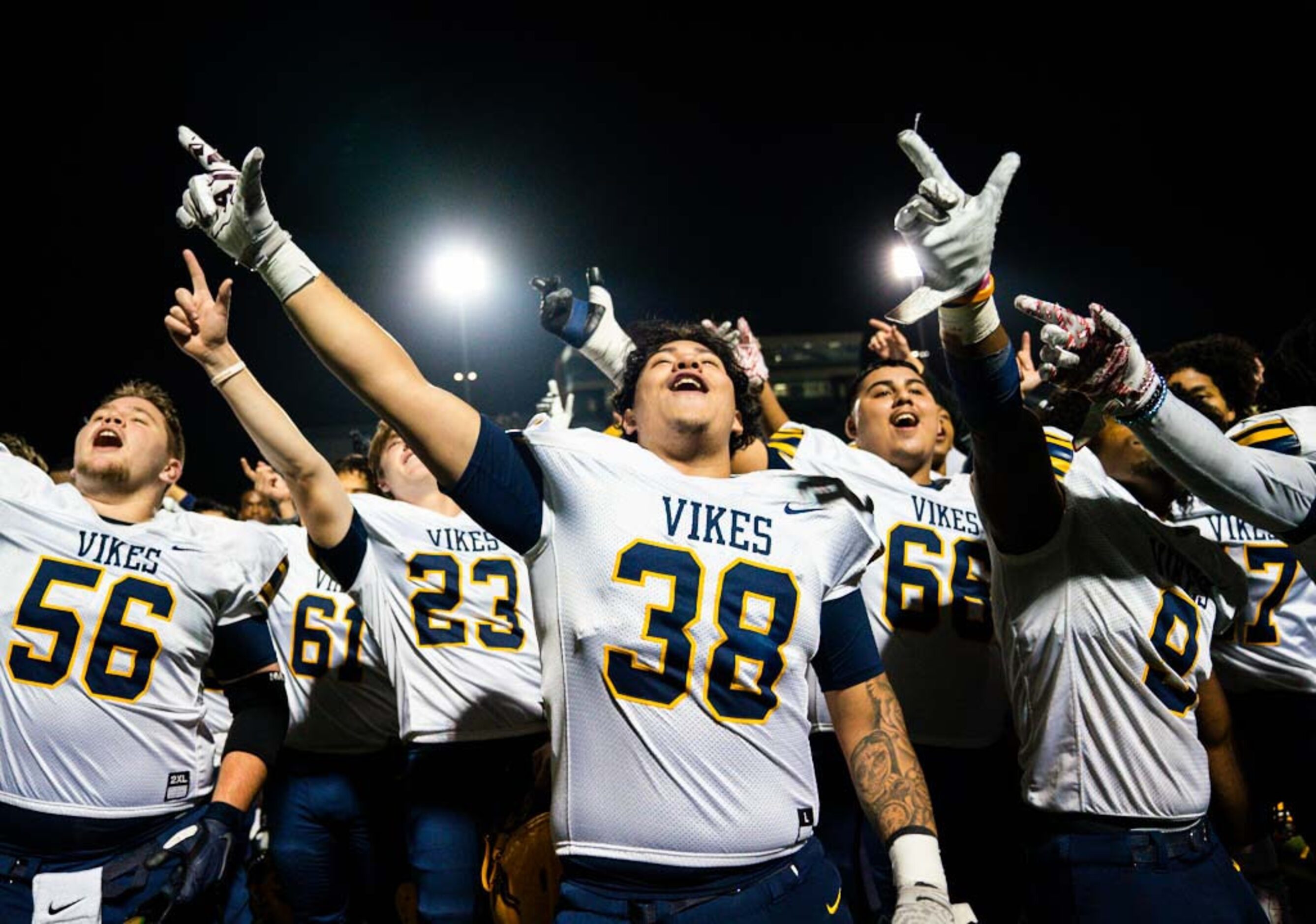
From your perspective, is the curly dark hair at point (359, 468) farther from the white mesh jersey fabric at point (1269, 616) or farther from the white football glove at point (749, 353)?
the white mesh jersey fabric at point (1269, 616)

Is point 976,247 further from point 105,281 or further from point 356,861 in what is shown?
point 105,281

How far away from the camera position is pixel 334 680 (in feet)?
13.5

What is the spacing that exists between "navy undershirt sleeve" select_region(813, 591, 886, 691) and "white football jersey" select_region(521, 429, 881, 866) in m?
0.13

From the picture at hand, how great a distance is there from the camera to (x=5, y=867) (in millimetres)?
2809

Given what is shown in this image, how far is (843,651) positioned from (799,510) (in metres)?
0.39

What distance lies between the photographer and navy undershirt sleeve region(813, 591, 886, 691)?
7.82 feet

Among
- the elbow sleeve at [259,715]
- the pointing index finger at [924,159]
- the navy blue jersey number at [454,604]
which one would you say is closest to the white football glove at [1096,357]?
the pointing index finger at [924,159]

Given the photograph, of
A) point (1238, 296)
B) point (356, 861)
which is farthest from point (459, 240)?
point (356, 861)

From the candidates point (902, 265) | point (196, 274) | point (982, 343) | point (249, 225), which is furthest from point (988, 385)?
point (902, 265)

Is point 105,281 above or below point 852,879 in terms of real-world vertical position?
above

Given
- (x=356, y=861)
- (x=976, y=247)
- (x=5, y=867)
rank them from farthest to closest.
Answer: (x=356, y=861), (x=5, y=867), (x=976, y=247)

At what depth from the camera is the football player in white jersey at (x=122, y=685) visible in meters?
2.87

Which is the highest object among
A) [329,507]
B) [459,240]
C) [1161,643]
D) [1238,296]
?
[459,240]

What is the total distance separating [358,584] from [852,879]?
6.73ft
